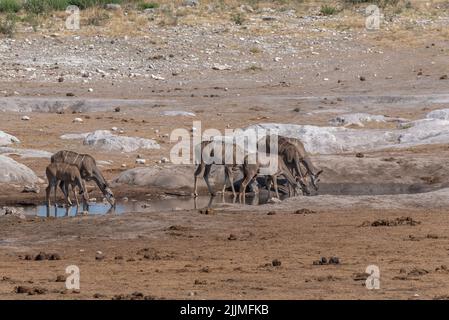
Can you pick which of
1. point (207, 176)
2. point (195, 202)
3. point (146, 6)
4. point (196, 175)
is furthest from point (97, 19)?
point (195, 202)

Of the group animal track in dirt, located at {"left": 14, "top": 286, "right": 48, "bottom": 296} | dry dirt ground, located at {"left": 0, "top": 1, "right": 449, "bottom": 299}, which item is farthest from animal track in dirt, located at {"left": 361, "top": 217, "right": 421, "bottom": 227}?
animal track in dirt, located at {"left": 14, "top": 286, "right": 48, "bottom": 296}

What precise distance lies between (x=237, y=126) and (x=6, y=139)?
17.3ft

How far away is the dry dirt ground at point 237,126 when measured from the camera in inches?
505

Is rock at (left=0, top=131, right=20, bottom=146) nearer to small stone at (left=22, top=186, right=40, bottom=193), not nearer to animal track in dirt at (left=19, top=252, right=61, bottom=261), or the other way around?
small stone at (left=22, top=186, right=40, bottom=193)

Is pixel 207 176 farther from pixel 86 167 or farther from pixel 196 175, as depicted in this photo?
pixel 86 167

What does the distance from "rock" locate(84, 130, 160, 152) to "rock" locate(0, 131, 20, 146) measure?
4.62 feet

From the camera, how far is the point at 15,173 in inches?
786

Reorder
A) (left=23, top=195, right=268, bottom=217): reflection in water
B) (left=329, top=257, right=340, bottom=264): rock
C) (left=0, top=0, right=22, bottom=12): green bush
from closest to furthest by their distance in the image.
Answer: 1. (left=329, top=257, right=340, bottom=264): rock
2. (left=23, top=195, right=268, bottom=217): reflection in water
3. (left=0, top=0, right=22, bottom=12): green bush

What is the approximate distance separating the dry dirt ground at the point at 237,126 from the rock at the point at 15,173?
0.87 feet

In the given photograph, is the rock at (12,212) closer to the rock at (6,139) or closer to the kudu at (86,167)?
the kudu at (86,167)

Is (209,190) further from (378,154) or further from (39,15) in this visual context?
(39,15)

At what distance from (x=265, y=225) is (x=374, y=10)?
26.0 m

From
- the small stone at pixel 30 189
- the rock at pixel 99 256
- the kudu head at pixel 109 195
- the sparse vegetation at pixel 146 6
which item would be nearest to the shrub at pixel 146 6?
the sparse vegetation at pixel 146 6

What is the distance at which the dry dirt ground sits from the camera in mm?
12836
